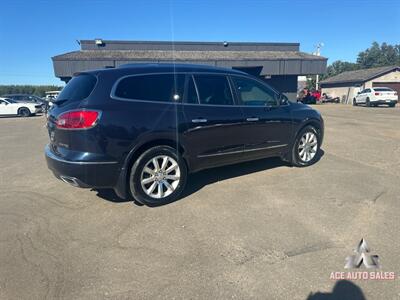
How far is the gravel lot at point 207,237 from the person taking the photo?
260 cm

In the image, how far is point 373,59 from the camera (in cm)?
10512

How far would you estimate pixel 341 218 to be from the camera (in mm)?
3785

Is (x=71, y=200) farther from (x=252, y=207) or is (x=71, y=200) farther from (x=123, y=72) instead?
(x=252, y=207)

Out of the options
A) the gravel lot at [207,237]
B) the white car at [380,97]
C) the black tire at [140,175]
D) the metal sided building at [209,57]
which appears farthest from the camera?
the white car at [380,97]

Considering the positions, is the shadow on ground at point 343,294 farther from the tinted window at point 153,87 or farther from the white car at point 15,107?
the white car at point 15,107

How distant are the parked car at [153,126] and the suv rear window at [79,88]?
0.06 feet

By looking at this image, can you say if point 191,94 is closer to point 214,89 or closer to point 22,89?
point 214,89

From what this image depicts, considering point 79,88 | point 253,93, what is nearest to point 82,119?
point 79,88

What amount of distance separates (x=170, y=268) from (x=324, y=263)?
1.46 metres

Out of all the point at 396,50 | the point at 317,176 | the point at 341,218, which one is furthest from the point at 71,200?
the point at 396,50

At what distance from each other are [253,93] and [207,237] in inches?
110

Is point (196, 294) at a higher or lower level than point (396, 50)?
lower

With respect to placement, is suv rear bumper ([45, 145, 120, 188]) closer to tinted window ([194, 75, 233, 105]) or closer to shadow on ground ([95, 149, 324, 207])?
shadow on ground ([95, 149, 324, 207])

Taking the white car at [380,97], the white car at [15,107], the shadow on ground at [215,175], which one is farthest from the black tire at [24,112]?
the white car at [380,97]
